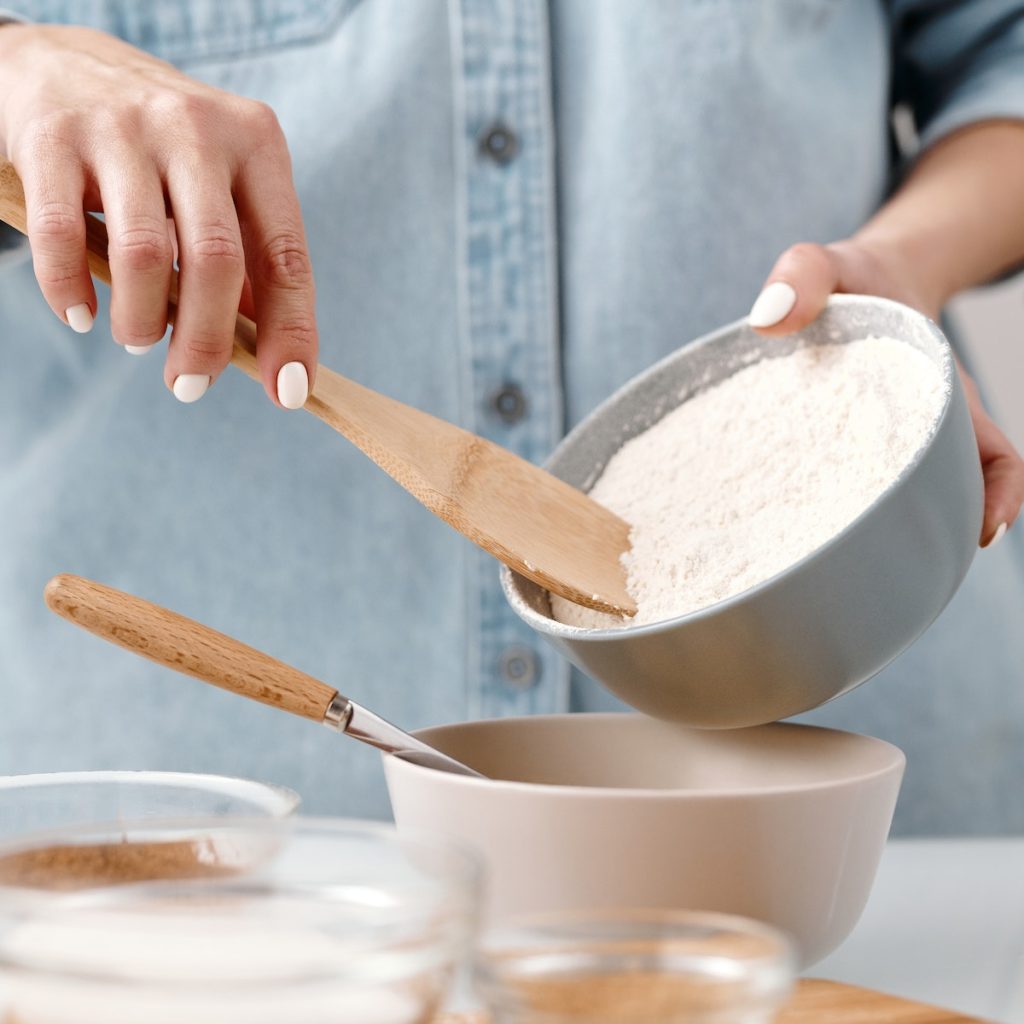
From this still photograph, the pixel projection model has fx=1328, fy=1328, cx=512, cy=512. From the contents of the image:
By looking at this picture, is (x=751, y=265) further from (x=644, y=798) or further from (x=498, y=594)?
(x=644, y=798)

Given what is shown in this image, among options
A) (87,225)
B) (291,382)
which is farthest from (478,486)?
(87,225)

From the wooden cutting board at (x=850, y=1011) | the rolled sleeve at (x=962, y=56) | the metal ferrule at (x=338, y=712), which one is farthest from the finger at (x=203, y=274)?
the rolled sleeve at (x=962, y=56)

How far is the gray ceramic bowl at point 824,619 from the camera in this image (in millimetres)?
434

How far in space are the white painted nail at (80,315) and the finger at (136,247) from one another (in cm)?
1

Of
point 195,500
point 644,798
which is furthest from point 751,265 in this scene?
point 644,798

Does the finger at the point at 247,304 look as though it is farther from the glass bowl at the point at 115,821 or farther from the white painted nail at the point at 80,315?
the glass bowl at the point at 115,821

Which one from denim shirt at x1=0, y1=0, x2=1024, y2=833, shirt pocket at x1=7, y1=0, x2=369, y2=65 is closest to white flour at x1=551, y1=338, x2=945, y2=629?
denim shirt at x1=0, y1=0, x2=1024, y2=833

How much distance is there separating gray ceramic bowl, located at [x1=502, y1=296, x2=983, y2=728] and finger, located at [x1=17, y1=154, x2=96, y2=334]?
21cm

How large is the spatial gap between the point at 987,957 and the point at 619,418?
0.27 m

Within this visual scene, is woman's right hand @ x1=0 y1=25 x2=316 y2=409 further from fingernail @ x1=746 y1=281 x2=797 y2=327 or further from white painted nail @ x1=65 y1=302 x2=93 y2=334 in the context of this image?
fingernail @ x1=746 y1=281 x2=797 y2=327

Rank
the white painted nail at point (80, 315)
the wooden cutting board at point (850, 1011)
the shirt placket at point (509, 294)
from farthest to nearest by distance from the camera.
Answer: the shirt placket at point (509, 294) < the white painted nail at point (80, 315) < the wooden cutting board at point (850, 1011)

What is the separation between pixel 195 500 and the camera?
80cm

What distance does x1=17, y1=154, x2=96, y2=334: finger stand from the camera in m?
0.48

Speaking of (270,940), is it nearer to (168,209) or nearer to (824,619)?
(824,619)
